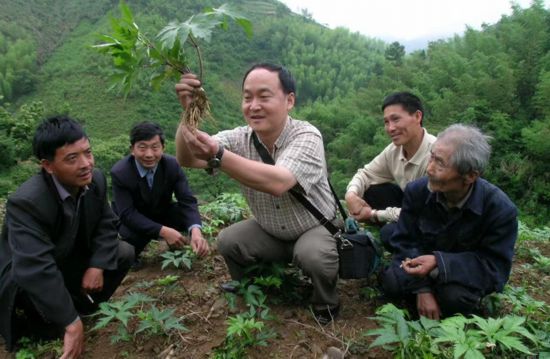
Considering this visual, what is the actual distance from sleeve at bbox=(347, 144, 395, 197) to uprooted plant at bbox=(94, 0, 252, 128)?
5.70ft

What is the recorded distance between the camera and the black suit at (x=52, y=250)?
2.39 metres

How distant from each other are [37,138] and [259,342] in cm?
173

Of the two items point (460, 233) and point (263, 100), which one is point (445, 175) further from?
point (263, 100)

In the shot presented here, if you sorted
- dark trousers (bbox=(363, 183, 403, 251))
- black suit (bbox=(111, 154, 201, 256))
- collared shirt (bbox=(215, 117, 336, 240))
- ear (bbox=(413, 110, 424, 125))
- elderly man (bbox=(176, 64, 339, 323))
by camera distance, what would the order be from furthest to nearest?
black suit (bbox=(111, 154, 201, 256)) → dark trousers (bbox=(363, 183, 403, 251)) → ear (bbox=(413, 110, 424, 125)) → collared shirt (bbox=(215, 117, 336, 240)) → elderly man (bbox=(176, 64, 339, 323))

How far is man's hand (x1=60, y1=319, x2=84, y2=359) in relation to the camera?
241cm

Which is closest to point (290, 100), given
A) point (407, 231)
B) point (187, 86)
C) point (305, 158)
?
point (305, 158)

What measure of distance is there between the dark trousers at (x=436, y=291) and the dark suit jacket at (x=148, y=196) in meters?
1.81

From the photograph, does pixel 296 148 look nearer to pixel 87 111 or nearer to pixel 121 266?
pixel 121 266

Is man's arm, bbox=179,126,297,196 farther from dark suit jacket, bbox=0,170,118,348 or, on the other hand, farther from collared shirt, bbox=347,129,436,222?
collared shirt, bbox=347,129,436,222

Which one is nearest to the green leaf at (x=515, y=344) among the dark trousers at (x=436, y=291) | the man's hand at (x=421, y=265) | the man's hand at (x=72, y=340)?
the dark trousers at (x=436, y=291)

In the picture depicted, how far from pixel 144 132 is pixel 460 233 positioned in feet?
8.46

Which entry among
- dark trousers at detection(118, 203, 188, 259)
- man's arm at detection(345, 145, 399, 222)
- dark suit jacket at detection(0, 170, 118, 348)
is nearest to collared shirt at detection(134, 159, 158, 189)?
dark trousers at detection(118, 203, 188, 259)

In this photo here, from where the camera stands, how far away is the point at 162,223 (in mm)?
4125

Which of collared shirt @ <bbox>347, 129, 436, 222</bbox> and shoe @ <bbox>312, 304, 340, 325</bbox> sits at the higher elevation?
collared shirt @ <bbox>347, 129, 436, 222</bbox>
